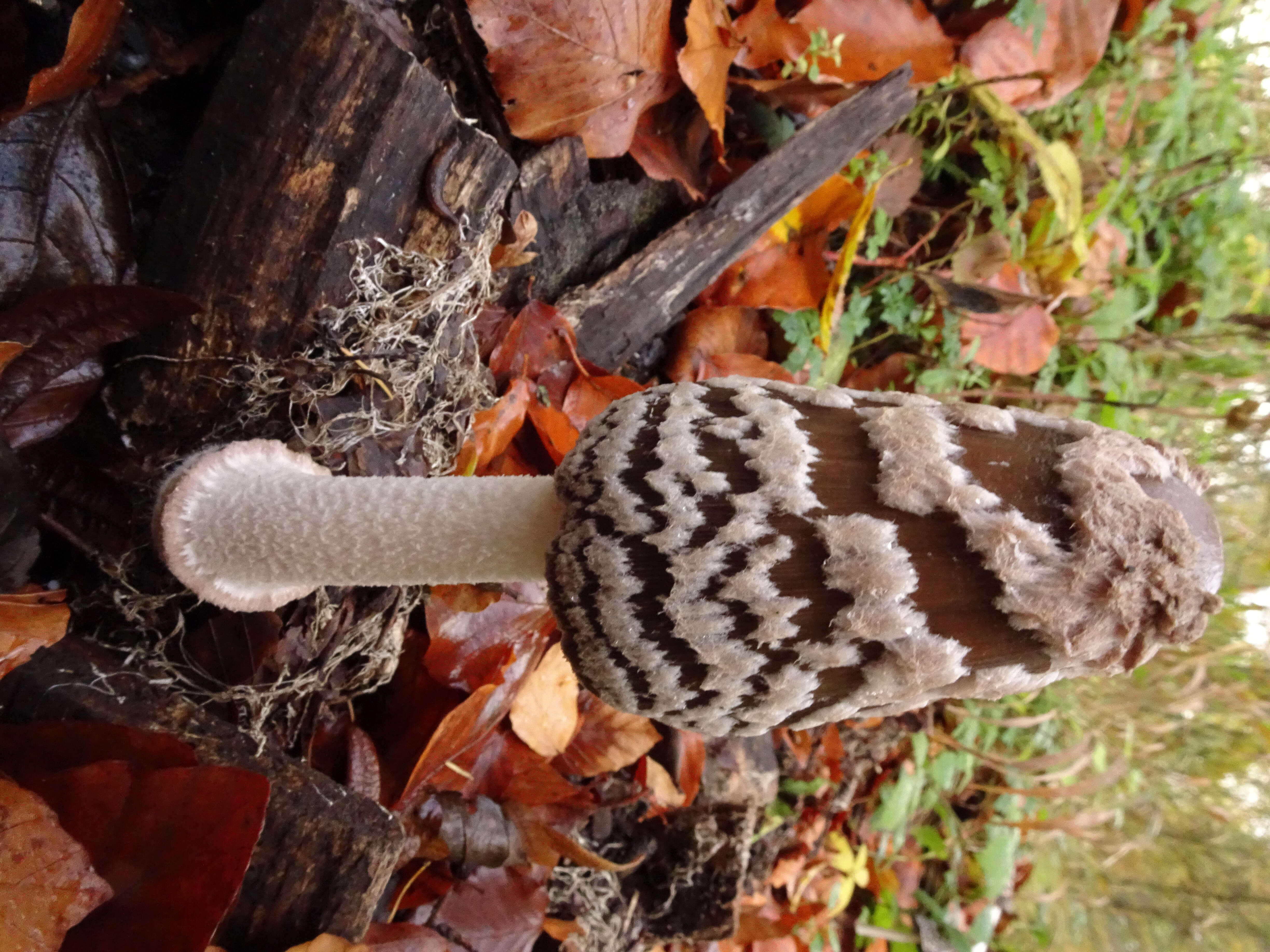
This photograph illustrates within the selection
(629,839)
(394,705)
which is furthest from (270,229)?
(629,839)

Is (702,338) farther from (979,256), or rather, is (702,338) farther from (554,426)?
(979,256)

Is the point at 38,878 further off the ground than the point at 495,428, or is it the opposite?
the point at 495,428

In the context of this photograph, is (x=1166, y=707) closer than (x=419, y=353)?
No

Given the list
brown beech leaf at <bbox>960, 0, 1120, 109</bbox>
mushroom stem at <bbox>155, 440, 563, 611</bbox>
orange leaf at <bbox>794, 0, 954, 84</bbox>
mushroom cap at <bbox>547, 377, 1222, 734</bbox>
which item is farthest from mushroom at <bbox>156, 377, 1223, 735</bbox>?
brown beech leaf at <bbox>960, 0, 1120, 109</bbox>

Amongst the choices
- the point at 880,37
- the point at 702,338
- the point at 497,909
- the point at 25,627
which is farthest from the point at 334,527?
the point at 880,37

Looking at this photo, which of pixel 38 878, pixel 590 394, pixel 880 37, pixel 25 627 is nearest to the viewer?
pixel 38 878

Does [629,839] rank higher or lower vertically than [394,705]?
lower

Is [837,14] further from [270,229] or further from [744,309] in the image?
[270,229]
